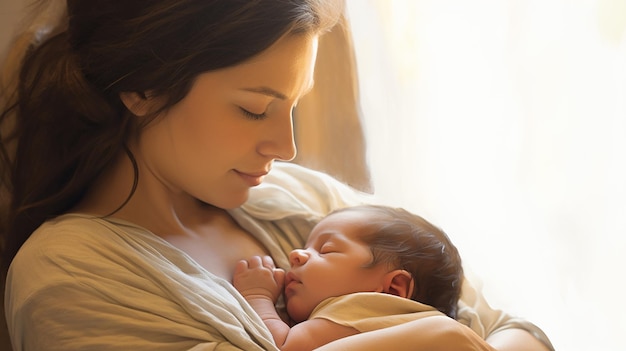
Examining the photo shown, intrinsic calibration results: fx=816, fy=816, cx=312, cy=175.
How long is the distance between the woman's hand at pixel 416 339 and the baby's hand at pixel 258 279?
235mm

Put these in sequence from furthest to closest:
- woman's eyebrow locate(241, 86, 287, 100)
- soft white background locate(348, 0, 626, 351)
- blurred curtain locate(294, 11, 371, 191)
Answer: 1. blurred curtain locate(294, 11, 371, 191)
2. soft white background locate(348, 0, 626, 351)
3. woman's eyebrow locate(241, 86, 287, 100)

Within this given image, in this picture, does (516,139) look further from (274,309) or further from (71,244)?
(71,244)

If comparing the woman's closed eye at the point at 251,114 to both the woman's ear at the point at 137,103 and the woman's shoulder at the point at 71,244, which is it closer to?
the woman's ear at the point at 137,103

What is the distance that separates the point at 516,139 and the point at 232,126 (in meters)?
0.71

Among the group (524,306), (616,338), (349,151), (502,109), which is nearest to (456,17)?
(502,109)

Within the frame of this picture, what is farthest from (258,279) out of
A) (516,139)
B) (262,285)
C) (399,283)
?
(516,139)

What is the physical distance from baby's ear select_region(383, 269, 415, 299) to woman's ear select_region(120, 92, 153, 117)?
1.64ft

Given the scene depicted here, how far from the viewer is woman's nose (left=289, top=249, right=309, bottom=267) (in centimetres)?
144

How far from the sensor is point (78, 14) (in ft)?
4.28

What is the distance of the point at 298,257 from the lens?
56.6 inches

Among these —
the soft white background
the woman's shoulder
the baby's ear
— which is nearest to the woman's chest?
the woman's shoulder

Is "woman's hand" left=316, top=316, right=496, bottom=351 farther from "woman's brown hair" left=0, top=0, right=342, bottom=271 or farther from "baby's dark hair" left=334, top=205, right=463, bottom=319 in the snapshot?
"woman's brown hair" left=0, top=0, right=342, bottom=271

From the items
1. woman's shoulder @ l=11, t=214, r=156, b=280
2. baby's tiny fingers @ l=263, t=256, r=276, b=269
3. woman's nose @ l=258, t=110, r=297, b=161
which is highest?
woman's nose @ l=258, t=110, r=297, b=161

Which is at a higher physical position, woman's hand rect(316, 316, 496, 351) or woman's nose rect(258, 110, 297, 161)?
woman's nose rect(258, 110, 297, 161)
